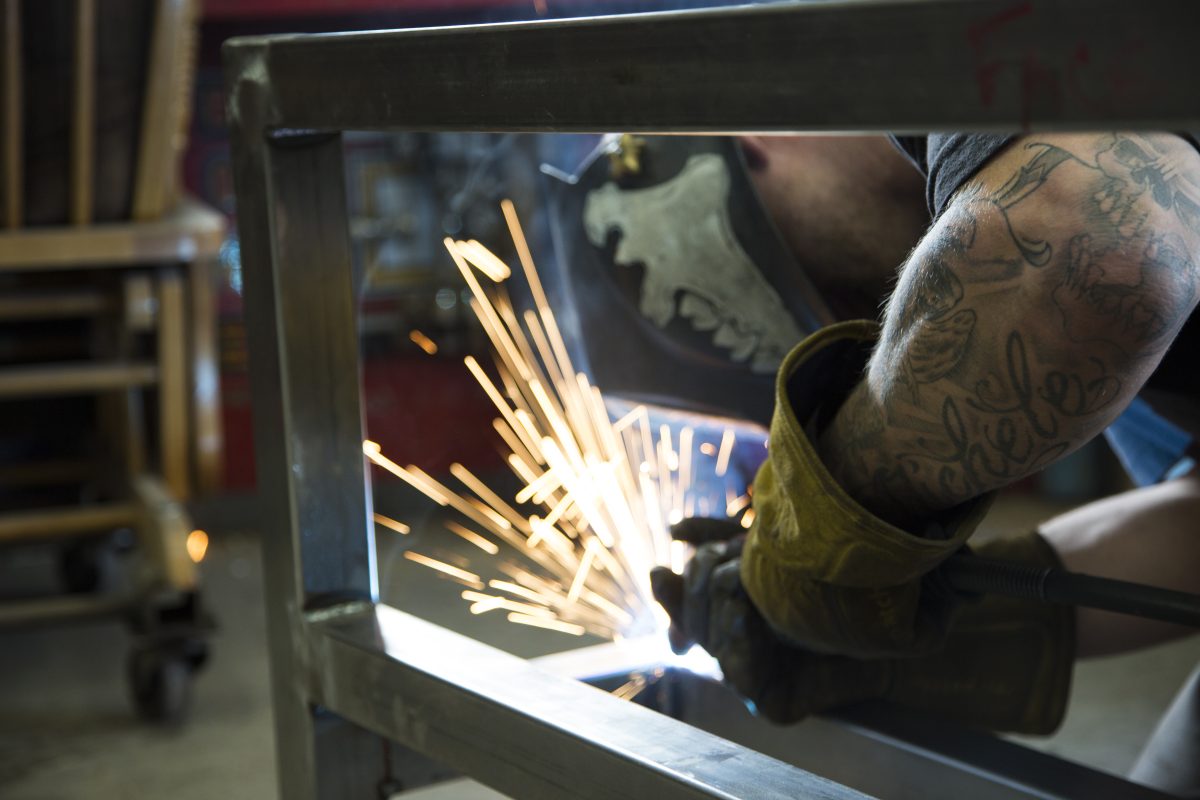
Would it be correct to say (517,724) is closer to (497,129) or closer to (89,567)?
(497,129)

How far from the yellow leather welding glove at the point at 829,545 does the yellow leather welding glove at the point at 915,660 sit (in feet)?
0.14

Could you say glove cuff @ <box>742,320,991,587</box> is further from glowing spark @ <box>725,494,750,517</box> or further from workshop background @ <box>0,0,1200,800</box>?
workshop background @ <box>0,0,1200,800</box>

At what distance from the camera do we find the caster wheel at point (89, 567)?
11.5 ft

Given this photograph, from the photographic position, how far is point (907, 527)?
2.91ft

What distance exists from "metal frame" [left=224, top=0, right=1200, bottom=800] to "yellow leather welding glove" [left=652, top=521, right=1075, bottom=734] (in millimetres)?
120

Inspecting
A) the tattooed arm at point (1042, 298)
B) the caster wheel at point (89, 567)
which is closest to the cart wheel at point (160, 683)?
the caster wheel at point (89, 567)

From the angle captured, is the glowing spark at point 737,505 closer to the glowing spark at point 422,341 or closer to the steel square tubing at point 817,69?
the glowing spark at point 422,341

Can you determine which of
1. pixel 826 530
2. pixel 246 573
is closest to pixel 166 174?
pixel 246 573

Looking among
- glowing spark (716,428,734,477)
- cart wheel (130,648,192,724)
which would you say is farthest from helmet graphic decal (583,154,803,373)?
cart wheel (130,648,192,724)

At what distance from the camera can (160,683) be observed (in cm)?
282

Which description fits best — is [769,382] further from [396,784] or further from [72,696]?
[72,696]

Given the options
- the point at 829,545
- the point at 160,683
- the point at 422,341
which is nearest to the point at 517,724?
the point at 829,545

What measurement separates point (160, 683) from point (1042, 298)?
8.09 ft

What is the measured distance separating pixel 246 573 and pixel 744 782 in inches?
142
